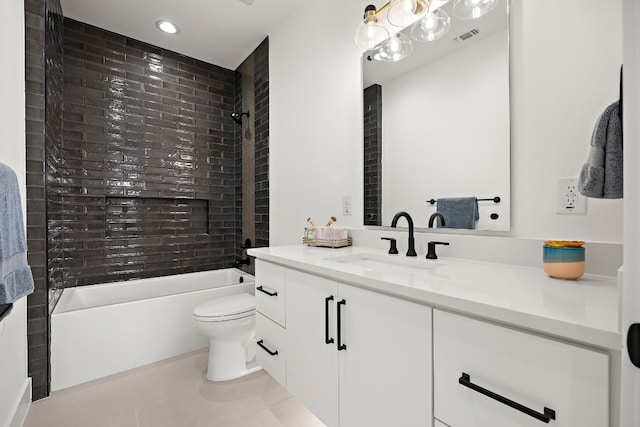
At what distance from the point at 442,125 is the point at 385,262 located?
0.70 m

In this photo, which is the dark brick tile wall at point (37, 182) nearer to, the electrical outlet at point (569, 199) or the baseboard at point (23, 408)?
the baseboard at point (23, 408)

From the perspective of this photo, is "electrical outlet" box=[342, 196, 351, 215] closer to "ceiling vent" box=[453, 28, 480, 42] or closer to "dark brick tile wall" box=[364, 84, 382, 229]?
"dark brick tile wall" box=[364, 84, 382, 229]

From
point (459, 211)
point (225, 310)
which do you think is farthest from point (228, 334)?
point (459, 211)

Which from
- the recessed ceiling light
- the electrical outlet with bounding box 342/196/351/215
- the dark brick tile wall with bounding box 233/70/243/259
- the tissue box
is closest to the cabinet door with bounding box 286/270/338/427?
the tissue box

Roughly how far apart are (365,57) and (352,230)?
1.01m

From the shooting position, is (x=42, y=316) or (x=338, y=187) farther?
(x=338, y=187)

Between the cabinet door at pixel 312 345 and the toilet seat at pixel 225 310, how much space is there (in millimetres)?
Answer: 768

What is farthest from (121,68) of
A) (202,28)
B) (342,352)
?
(342,352)

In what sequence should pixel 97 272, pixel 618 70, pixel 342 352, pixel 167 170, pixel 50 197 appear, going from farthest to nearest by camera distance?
pixel 167 170 → pixel 97 272 → pixel 50 197 → pixel 342 352 → pixel 618 70

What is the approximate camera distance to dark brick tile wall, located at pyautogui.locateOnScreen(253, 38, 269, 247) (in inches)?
104

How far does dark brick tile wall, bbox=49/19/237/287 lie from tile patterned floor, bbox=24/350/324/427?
2.96 feet

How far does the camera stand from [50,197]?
74.4 inches

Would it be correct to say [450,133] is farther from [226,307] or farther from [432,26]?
[226,307]

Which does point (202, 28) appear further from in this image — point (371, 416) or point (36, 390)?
point (371, 416)
